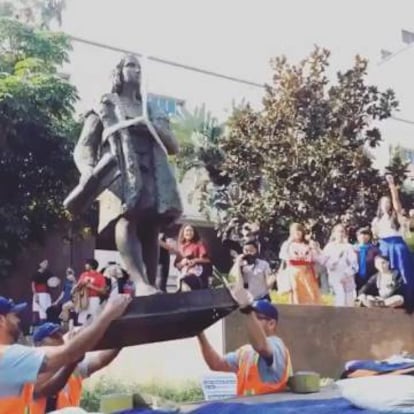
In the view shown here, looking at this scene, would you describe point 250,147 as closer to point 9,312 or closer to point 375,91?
point 375,91

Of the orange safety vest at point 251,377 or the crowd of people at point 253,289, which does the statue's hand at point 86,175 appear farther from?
the orange safety vest at point 251,377

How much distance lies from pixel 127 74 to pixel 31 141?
447 inches

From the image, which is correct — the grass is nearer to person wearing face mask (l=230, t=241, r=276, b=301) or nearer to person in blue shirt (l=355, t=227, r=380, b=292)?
person wearing face mask (l=230, t=241, r=276, b=301)

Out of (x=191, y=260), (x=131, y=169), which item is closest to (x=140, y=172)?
(x=131, y=169)

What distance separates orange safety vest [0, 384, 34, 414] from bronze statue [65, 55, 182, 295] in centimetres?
175

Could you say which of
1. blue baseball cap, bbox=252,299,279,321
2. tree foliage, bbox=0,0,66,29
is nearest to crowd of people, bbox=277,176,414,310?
blue baseball cap, bbox=252,299,279,321

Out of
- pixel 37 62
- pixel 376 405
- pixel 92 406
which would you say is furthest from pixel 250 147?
pixel 376 405

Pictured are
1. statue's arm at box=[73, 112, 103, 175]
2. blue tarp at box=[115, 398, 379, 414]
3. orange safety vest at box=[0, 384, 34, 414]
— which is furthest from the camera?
statue's arm at box=[73, 112, 103, 175]

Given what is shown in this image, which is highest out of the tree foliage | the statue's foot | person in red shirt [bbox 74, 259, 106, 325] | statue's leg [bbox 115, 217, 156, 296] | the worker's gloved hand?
the tree foliage

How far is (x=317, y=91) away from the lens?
1756cm

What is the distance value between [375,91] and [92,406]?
41.6ft

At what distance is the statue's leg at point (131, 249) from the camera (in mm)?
5012

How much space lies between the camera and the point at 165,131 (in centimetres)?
513

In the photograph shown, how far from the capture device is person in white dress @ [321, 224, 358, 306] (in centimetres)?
992
